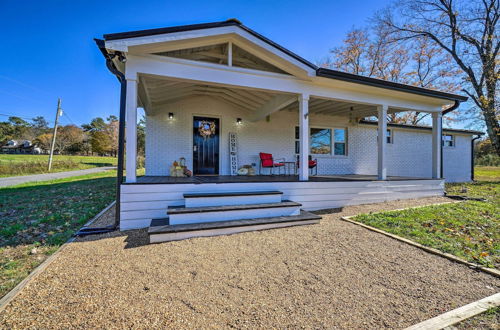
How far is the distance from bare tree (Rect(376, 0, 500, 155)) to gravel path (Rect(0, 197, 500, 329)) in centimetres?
1472

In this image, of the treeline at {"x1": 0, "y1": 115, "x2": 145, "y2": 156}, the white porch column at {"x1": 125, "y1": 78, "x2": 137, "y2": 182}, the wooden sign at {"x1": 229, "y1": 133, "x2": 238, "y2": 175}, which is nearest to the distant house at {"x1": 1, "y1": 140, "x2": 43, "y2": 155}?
the treeline at {"x1": 0, "y1": 115, "x2": 145, "y2": 156}

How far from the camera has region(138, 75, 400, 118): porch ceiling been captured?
5.21 metres

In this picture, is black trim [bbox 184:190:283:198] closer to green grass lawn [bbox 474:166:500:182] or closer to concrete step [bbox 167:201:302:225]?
concrete step [bbox 167:201:302:225]

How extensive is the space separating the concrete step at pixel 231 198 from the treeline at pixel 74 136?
131 feet

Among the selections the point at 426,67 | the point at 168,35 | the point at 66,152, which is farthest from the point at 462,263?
the point at 66,152

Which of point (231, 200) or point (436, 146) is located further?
point (436, 146)

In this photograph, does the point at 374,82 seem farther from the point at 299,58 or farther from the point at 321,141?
the point at 321,141

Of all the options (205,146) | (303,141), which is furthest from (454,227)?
(205,146)

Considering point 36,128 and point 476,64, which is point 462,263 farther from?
point 36,128

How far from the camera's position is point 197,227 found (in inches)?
131

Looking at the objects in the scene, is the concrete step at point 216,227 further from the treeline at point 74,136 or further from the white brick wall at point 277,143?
the treeline at point 74,136

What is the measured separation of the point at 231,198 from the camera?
13.1 feet

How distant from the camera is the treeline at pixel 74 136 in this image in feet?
115

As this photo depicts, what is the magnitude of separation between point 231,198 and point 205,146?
3.51 metres
